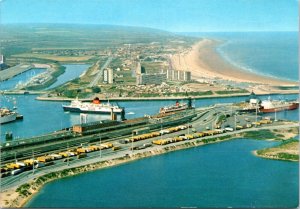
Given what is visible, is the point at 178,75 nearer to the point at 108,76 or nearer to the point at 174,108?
the point at 108,76

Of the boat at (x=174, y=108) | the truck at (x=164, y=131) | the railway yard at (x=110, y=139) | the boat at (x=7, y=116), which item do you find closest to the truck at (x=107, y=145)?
the railway yard at (x=110, y=139)

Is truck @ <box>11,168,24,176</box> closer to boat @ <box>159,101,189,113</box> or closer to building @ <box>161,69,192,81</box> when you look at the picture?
boat @ <box>159,101,189,113</box>

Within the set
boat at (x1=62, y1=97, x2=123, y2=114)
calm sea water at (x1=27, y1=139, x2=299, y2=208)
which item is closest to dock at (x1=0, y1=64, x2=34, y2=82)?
boat at (x1=62, y1=97, x2=123, y2=114)

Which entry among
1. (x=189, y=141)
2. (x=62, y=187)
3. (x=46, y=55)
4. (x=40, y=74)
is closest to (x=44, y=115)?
(x=189, y=141)

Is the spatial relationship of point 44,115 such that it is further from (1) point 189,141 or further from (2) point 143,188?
(2) point 143,188

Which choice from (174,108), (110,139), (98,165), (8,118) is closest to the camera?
(98,165)

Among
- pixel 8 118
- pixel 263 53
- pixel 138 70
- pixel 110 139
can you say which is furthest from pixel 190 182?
pixel 263 53
